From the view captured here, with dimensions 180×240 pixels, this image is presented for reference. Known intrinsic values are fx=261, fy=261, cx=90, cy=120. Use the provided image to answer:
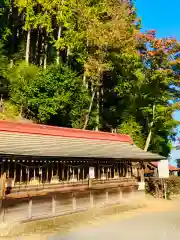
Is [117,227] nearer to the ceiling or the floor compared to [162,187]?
nearer to the floor

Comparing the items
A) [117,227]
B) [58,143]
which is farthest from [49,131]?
[117,227]

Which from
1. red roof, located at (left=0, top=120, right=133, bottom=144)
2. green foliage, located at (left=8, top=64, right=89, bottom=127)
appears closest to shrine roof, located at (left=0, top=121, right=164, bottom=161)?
red roof, located at (left=0, top=120, right=133, bottom=144)

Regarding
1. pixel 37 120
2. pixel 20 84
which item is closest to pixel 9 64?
pixel 20 84

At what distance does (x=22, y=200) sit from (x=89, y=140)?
6940 millimetres

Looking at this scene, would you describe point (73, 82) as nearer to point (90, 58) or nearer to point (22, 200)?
point (90, 58)

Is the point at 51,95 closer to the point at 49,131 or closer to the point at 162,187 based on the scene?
the point at 49,131

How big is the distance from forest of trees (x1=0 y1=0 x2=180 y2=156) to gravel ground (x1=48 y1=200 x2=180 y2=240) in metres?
12.4

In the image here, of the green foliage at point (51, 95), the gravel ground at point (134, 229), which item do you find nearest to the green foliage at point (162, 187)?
the gravel ground at point (134, 229)

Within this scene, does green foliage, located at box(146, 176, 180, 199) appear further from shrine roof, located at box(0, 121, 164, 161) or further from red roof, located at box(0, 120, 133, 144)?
red roof, located at box(0, 120, 133, 144)

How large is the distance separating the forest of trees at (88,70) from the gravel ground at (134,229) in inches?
490

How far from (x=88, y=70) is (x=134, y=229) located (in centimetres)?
1626

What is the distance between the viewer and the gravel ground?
34.4ft

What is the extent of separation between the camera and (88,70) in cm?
2467

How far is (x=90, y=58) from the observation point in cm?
2441
